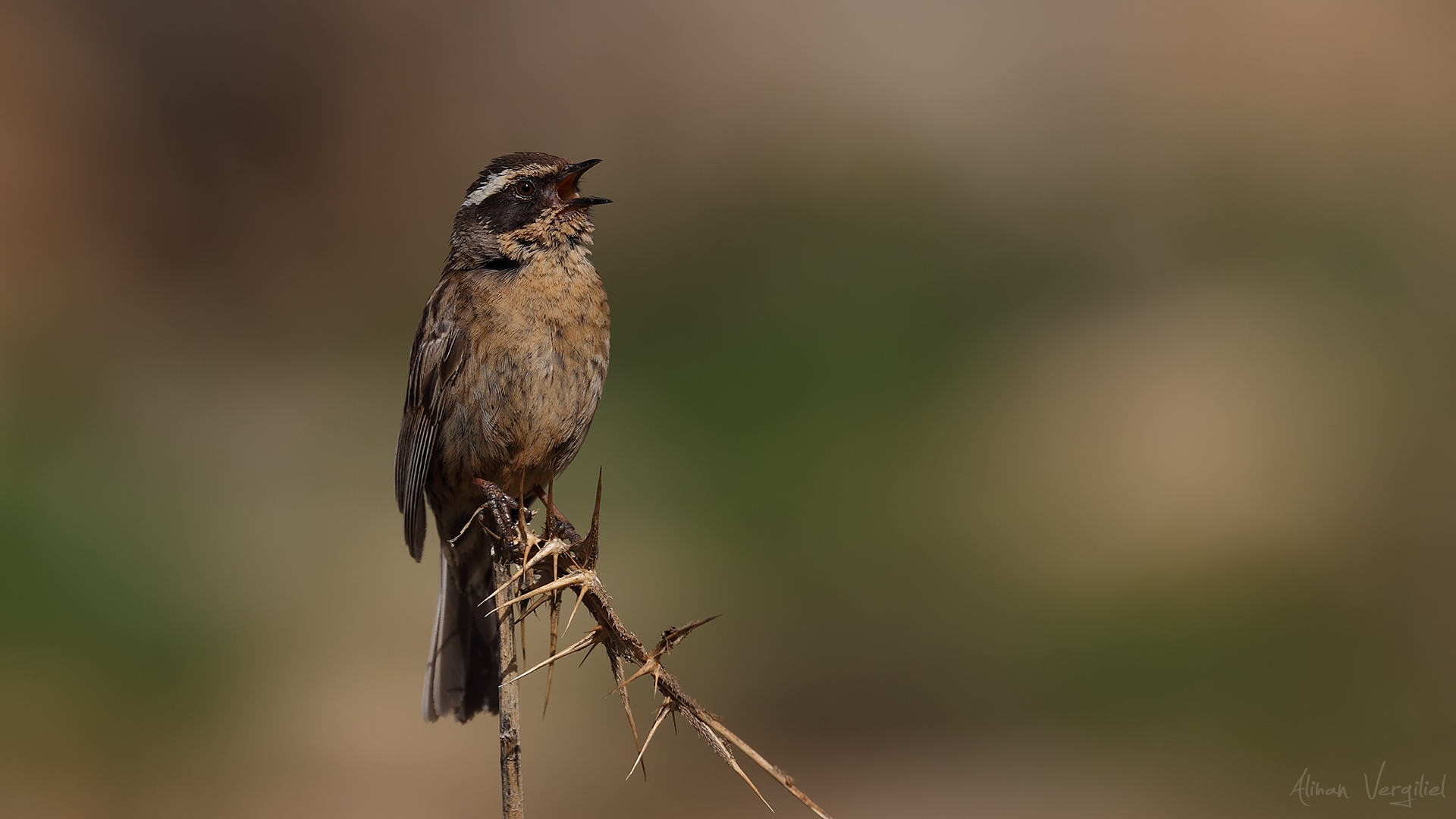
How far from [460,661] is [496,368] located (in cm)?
135

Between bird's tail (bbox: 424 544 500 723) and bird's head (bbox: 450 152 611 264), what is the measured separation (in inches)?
59.9

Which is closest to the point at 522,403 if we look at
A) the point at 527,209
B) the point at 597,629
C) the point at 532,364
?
the point at 532,364

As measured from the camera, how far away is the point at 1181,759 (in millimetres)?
8820

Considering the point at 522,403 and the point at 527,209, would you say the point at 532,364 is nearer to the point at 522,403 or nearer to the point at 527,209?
the point at 522,403

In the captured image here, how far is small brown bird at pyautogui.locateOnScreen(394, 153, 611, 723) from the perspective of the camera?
4.70 meters

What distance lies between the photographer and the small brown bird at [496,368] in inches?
185

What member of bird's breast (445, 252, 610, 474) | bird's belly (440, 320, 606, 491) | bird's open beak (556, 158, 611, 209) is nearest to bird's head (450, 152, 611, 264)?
bird's open beak (556, 158, 611, 209)
